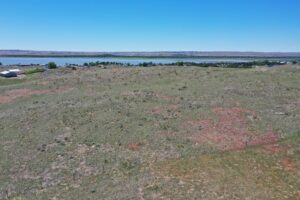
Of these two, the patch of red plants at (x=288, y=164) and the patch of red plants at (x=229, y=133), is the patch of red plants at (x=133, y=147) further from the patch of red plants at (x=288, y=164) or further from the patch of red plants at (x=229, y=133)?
the patch of red plants at (x=288, y=164)

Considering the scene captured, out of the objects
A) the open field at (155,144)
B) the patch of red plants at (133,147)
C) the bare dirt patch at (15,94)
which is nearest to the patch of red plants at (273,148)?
the open field at (155,144)

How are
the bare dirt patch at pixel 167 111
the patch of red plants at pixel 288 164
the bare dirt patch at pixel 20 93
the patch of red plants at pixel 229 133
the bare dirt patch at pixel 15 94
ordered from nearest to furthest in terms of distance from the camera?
the patch of red plants at pixel 288 164 < the patch of red plants at pixel 229 133 < the bare dirt patch at pixel 167 111 < the bare dirt patch at pixel 15 94 < the bare dirt patch at pixel 20 93

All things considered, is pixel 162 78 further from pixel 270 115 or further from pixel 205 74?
pixel 270 115

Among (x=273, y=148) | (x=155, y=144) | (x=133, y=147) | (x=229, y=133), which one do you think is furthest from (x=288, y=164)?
(x=133, y=147)

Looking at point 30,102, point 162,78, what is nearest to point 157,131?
point 30,102

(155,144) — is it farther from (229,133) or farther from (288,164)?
(288,164)

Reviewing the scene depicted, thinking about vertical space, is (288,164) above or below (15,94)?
above

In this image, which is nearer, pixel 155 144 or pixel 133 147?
pixel 133 147
